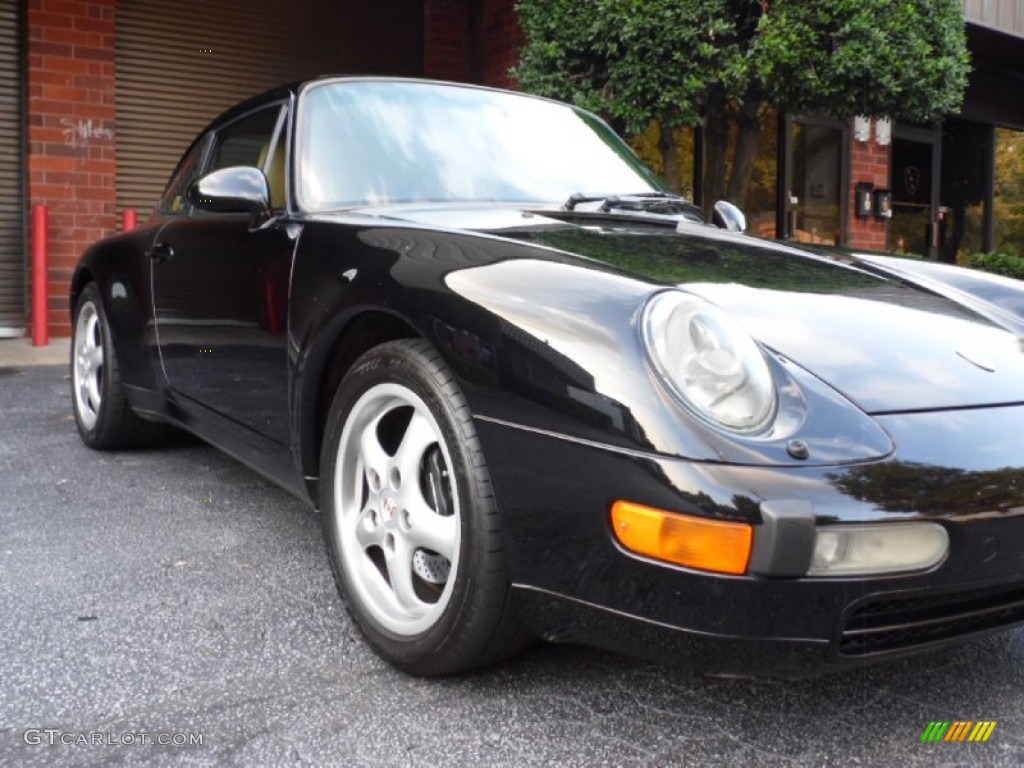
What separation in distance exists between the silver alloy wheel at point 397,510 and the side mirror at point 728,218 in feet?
4.99

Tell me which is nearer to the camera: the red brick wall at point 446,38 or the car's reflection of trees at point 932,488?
the car's reflection of trees at point 932,488

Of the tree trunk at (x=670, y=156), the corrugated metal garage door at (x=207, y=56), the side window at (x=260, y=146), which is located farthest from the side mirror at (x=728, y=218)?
the corrugated metal garage door at (x=207, y=56)

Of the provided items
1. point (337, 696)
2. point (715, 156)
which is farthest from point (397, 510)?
point (715, 156)

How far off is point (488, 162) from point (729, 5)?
3.83 meters

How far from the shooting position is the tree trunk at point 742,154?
6.80m

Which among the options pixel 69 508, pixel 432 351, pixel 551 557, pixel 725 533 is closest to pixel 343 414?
pixel 432 351

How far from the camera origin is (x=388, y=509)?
6.68 ft

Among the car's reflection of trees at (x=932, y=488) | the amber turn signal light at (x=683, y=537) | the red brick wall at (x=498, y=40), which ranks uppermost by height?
the red brick wall at (x=498, y=40)

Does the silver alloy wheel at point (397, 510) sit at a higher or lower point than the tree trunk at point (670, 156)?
lower

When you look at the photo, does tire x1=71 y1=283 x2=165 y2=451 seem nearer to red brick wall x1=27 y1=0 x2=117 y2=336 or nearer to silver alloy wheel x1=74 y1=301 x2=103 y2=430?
silver alloy wheel x1=74 y1=301 x2=103 y2=430

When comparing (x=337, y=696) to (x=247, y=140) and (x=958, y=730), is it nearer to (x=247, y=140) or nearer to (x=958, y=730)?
(x=958, y=730)

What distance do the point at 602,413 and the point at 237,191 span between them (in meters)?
Answer: 1.47

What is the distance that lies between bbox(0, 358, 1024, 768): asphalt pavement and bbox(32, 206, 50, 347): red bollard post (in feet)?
17.5

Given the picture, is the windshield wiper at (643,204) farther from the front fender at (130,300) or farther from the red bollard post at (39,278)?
the red bollard post at (39,278)
